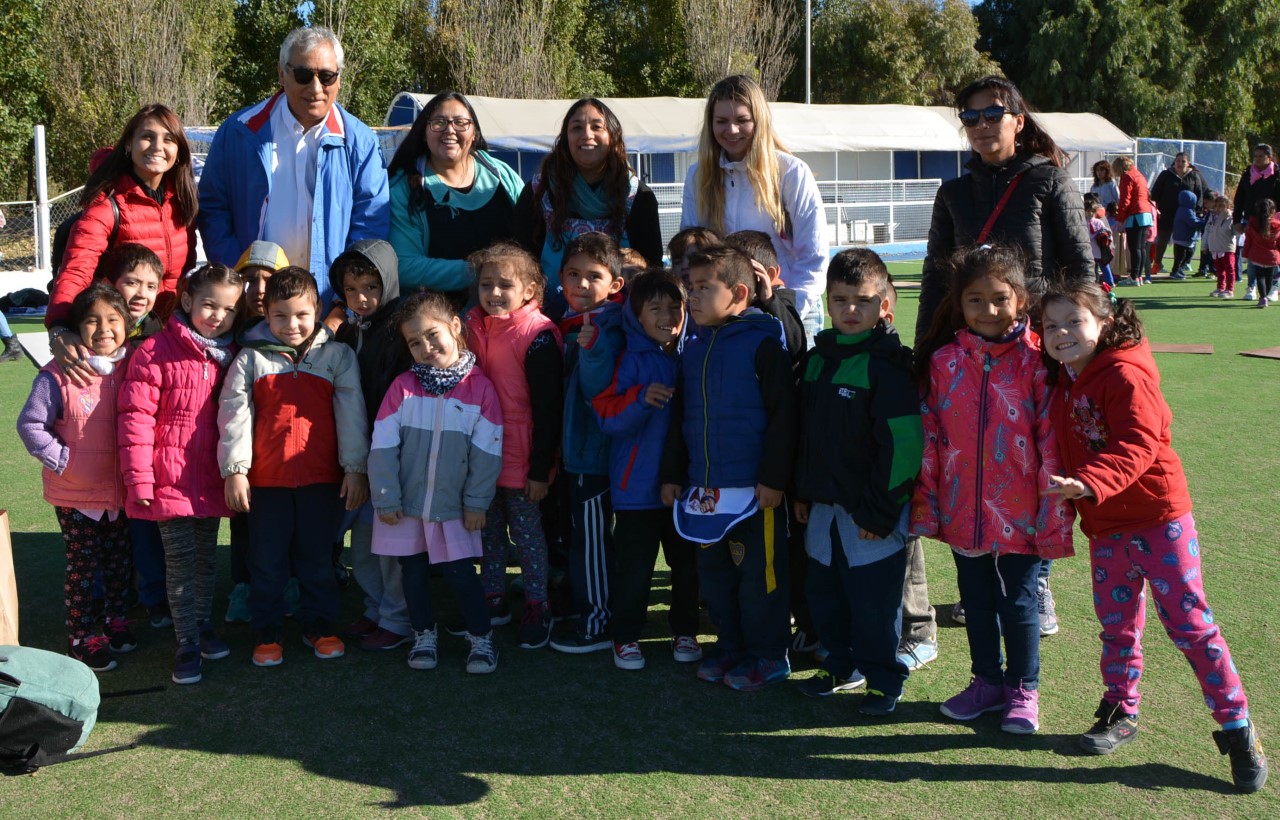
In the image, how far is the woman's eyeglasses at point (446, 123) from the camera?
171 inches

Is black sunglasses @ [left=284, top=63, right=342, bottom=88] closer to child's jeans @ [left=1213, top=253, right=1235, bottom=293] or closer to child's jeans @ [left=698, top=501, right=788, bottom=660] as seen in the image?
child's jeans @ [left=698, top=501, right=788, bottom=660]

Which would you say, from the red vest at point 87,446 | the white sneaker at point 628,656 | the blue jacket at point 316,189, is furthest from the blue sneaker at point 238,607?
the white sneaker at point 628,656

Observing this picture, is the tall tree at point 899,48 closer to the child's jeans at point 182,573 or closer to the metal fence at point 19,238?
the metal fence at point 19,238

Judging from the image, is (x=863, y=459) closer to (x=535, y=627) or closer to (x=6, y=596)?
(x=535, y=627)

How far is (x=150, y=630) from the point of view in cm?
428

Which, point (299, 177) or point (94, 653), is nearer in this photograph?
point (94, 653)

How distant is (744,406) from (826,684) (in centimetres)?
91

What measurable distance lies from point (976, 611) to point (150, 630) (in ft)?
9.79

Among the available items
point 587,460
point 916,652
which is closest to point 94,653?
point 587,460

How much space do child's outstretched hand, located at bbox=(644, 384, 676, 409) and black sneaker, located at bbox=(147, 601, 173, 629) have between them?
2.07m

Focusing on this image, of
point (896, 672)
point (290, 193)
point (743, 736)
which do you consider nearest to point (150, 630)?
point (290, 193)

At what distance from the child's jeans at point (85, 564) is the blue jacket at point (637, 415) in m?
1.79

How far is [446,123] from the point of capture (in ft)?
14.3

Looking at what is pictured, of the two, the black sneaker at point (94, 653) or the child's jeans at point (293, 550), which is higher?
the child's jeans at point (293, 550)
